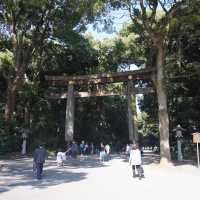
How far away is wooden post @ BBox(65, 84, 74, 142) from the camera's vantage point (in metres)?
32.9

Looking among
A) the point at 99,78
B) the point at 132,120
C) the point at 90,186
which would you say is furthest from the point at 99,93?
the point at 90,186

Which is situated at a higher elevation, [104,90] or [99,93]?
[104,90]

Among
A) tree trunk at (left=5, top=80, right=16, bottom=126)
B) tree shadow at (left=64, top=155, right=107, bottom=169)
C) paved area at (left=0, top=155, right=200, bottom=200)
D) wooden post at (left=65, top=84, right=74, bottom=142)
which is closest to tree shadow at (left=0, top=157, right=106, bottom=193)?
paved area at (left=0, top=155, right=200, bottom=200)

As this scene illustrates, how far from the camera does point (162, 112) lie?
24266 millimetres

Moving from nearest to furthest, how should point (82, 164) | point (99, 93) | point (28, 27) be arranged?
point (82, 164) → point (28, 27) → point (99, 93)

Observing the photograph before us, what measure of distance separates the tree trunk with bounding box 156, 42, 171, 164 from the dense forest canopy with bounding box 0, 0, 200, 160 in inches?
2.5

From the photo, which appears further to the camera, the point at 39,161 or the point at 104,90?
the point at 104,90

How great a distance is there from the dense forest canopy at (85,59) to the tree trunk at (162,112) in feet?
0.21

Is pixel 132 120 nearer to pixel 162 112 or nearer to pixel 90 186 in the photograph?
pixel 162 112

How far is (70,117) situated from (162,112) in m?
11.2

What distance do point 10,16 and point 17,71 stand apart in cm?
450

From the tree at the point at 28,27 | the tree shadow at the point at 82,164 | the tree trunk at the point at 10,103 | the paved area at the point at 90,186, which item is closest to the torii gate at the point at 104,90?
the tree at the point at 28,27

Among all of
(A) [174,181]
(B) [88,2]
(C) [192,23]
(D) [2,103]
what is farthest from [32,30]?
(A) [174,181]

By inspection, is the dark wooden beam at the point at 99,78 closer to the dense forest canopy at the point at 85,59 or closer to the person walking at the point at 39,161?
the dense forest canopy at the point at 85,59
